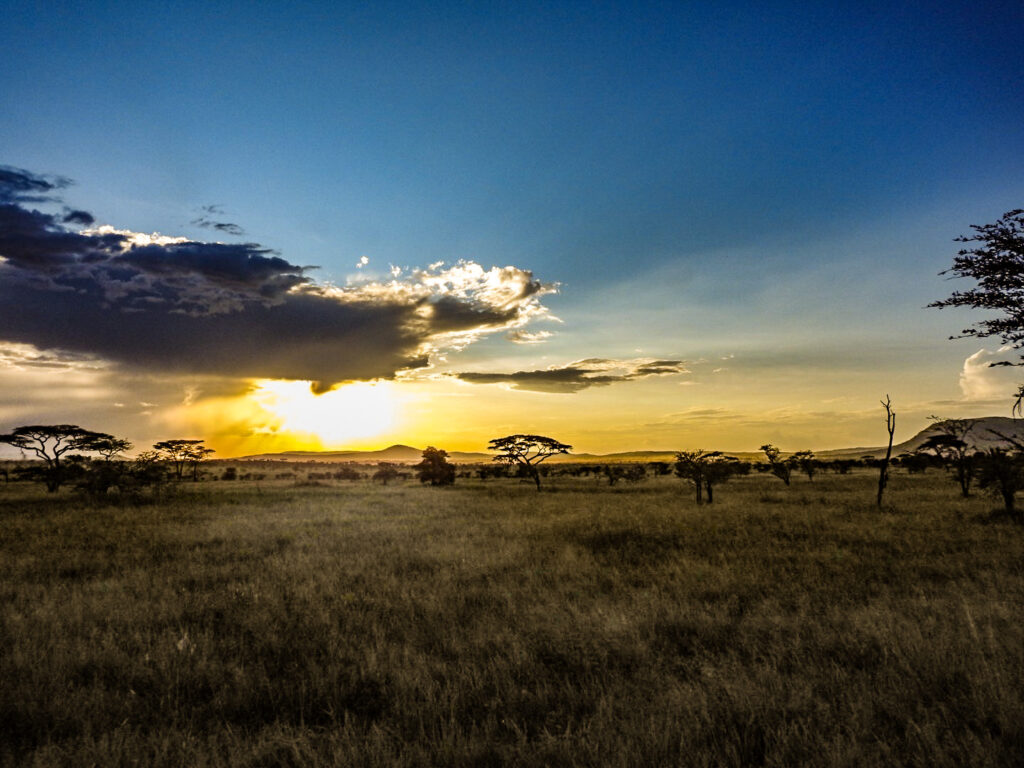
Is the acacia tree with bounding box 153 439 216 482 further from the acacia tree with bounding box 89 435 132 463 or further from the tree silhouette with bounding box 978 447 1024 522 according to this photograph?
the tree silhouette with bounding box 978 447 1024 522

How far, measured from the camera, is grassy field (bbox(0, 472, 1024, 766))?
4254 millimetres

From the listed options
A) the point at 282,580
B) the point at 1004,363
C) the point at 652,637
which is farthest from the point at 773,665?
the point at 1004,363

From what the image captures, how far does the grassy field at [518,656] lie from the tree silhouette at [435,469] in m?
39.1

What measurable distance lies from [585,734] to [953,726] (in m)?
3.04

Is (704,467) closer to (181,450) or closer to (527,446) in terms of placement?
(527,446)

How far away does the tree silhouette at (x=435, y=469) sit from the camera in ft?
173

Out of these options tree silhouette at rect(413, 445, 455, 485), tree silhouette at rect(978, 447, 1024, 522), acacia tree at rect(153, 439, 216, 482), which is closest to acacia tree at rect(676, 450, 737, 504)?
tree silhouette at rect(978, 447, 1024, 522)

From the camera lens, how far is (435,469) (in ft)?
175

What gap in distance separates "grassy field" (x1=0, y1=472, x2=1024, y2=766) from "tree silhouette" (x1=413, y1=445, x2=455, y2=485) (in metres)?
39.1

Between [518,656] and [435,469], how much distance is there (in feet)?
158

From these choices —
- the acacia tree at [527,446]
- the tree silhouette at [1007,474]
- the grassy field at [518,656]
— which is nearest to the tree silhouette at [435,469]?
the acacia tree at [527,446]

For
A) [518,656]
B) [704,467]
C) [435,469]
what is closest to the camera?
[518,656]

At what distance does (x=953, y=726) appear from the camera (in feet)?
14.4

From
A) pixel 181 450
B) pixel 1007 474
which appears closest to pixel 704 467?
pixel 1007 474
